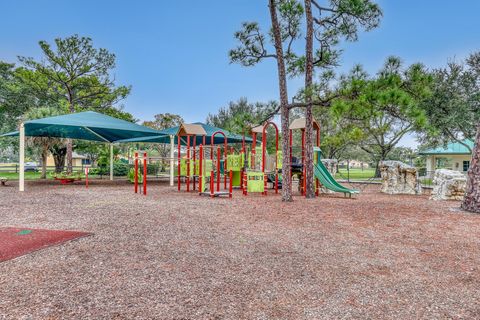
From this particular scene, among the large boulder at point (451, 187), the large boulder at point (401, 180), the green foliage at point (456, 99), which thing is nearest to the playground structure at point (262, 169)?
the large boulder at point (401, 180)

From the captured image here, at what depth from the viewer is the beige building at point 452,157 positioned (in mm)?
24491

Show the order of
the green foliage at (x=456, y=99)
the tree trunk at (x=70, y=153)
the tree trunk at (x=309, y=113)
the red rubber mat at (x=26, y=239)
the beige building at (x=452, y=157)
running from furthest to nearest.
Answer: the beige building at (x=452, y=157) < the tree trunk at (x=70, y=153) < the green foliage at (x=456, y=99) < the tree trunk at (x=309, y=113) < the red rubber mat at (x=26, y=239)

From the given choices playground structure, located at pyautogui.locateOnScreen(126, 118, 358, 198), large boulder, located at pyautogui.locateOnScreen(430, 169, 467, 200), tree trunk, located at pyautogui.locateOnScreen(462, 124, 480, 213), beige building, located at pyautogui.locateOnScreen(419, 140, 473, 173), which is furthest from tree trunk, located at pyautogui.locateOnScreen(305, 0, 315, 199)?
beige building, located at pyautogui.locateOnScreen(419, 140, 473, 173)

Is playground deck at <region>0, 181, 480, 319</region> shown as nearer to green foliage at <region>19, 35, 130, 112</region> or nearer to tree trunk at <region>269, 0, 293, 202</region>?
tree trunk at <region>269, 0, 293, 202</region>

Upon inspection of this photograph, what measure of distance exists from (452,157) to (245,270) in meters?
28.3

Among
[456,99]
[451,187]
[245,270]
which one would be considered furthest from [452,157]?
[245,270]

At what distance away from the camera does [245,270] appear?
9.79 ft

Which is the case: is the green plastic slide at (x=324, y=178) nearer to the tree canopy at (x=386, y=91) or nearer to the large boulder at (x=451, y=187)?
the large boulder at (x=451, y=187)

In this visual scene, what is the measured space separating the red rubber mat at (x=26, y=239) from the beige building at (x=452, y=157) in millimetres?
26239

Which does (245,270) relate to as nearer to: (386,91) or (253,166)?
(386,91)

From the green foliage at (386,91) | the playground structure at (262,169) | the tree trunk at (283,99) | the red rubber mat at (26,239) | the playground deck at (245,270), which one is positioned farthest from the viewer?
the playground structure at (262,169)

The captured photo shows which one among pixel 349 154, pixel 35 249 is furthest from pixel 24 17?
pixel 349 154

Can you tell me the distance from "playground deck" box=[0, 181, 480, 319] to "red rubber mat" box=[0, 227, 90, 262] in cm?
17

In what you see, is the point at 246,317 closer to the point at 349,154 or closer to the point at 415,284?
the point at 415,284
